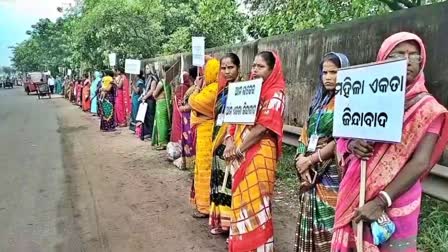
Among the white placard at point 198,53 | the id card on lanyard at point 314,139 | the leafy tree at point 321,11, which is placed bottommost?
the id card on lanyard at point 314,139

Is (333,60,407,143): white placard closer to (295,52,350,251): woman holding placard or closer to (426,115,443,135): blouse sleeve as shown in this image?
(426,115,443,135): blouse sleeve

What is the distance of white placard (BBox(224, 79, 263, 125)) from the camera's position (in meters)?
3.32

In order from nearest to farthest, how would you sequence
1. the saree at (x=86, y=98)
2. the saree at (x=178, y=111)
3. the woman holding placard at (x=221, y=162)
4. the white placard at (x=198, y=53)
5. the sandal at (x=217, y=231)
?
the woman holding placard at (x=221, y=162), the sandal at (x=217, y=231), the white placard at (x=198, y=53), the saree at (x=178, y=111), the saree at (x=86, y=98)

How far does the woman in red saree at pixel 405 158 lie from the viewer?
1951mm

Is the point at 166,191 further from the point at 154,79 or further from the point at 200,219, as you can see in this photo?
the point at 154,79

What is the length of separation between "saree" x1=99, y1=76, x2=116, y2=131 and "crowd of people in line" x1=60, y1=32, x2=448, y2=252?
5765mm

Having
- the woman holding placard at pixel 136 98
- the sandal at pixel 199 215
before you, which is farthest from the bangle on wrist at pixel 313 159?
the woman holding placard at pixel 136 98

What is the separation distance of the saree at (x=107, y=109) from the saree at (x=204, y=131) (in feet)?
24.7

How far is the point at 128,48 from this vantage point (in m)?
18.0

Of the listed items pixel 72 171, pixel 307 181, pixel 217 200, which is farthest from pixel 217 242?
pixel 72 171

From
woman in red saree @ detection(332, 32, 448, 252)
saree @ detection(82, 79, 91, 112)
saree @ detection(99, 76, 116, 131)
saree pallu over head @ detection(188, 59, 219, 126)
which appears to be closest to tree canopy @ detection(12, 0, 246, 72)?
saree @ detection(82, 79, 91, 112)

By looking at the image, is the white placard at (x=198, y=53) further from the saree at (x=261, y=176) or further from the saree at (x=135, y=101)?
the saree at (x=135, y=101)

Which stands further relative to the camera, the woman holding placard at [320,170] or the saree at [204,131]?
the saree at [204,131]

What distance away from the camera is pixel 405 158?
1.99 m
